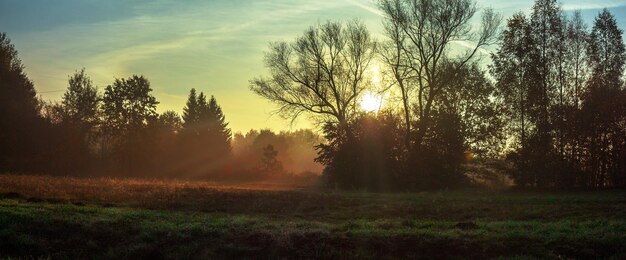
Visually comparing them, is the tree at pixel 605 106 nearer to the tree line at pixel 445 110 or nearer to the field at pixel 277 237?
the tree line at pixel 445 110

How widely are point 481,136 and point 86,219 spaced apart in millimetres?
40740

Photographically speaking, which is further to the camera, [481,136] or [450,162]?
[481,136]

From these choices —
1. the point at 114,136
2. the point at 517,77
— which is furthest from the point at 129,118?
the point at 517,77

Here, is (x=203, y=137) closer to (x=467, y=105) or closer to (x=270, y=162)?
(x=270, y=162)

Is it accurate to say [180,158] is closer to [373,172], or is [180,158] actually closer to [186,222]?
[373,172]

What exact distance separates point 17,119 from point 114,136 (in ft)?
65.9

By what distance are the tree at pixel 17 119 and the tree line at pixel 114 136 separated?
0.10m

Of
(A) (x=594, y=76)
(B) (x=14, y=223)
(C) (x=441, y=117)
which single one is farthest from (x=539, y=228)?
(C) (x=441, y=117)

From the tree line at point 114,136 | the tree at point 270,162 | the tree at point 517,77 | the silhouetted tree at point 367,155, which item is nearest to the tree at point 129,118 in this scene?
the tree line at point 114,136

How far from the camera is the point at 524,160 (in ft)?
124

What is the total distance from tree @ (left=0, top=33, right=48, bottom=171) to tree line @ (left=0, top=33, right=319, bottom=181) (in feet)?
0.32

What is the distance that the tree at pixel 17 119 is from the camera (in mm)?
54062

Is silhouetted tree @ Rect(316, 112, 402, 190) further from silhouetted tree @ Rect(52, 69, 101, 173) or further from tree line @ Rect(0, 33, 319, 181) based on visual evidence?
silhouetted tree @ Rect(52, 69, 101, 173)

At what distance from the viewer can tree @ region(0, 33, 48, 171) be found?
5406 cm
